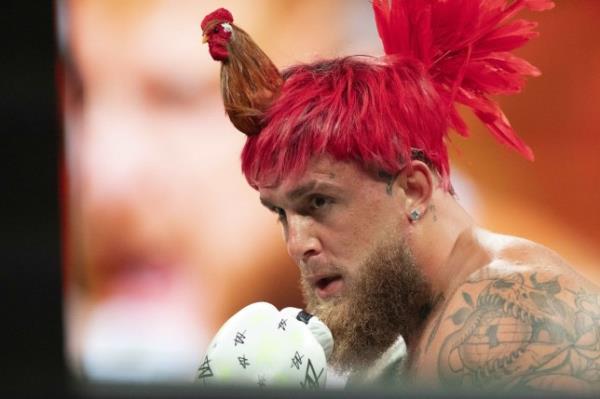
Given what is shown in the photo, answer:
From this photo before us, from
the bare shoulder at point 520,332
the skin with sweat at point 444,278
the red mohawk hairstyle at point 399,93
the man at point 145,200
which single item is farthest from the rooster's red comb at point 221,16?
the bare shoulder at point 520,332

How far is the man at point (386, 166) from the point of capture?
2.25 metres

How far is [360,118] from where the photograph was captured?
88.2 inches

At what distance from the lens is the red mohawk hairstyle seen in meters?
2.26

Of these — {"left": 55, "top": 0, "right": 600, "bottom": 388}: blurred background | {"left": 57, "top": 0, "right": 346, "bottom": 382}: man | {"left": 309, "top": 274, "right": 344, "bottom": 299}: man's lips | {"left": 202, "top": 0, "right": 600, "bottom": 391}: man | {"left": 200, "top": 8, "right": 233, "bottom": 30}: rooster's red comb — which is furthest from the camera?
{"left": 57, "top": 0, "right": 346, "bottom": 382}: man

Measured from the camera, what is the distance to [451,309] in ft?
7.00

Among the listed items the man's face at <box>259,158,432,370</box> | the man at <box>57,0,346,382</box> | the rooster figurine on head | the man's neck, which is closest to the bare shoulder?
the man's neck

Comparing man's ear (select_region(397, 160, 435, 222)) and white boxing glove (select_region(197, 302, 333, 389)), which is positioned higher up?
man's ear (select_region(397, 160, 435, 222))

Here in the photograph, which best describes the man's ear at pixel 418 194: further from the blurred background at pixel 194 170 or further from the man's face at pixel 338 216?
the blurred background at pixel 194 170

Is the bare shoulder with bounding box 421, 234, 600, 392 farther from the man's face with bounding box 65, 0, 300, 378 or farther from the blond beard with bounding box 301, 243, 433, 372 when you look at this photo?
the man's face with bounding box 65, 0, 300, 378

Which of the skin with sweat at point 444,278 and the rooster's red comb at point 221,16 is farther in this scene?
the rooster's red comb at point 221,16

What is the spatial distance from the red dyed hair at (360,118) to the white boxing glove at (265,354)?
39cm

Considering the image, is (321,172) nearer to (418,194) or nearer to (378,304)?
(418,194)

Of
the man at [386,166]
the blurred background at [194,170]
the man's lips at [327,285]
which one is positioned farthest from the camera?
the blurred background at [194,170]

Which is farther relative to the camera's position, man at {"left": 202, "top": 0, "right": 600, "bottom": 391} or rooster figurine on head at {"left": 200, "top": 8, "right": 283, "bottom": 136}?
rooster figurine on head at {"left": 200, "top": 8, "right": 283, "bottom": 136}
